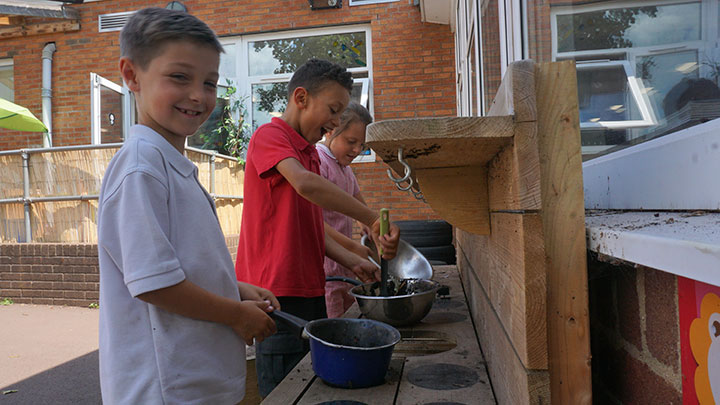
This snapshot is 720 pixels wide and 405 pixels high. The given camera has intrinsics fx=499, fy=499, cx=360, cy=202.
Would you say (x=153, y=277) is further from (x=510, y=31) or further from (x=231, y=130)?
(x=231, y=130)

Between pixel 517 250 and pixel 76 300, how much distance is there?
644cm

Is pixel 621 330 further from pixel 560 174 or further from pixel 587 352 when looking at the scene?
pixel 560 174

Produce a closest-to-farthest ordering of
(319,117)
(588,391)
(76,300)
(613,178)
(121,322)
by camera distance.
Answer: (588,391), (613,178), (121,322), (319,117), (76,300)

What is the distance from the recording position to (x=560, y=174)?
83 cm

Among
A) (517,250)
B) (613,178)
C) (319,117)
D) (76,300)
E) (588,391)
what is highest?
(319,117)

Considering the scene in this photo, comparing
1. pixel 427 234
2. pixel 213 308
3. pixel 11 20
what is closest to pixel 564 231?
pixel 213 308

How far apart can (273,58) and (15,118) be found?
3492 millimetres

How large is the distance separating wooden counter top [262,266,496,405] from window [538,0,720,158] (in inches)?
25.6

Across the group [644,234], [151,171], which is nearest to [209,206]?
[151,171]

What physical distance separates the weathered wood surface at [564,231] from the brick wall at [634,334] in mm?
71

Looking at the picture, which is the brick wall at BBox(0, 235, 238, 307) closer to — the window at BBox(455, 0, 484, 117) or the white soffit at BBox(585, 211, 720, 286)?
the window at BBox(455, 0, 484, 117)

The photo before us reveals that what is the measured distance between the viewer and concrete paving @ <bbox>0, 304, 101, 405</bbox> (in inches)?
133

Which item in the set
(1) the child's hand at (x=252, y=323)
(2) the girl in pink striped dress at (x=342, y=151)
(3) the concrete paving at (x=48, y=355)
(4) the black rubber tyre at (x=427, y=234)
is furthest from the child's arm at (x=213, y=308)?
(4) the black rubber tyre at (x=427, y=234)

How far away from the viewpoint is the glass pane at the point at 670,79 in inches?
28.6
